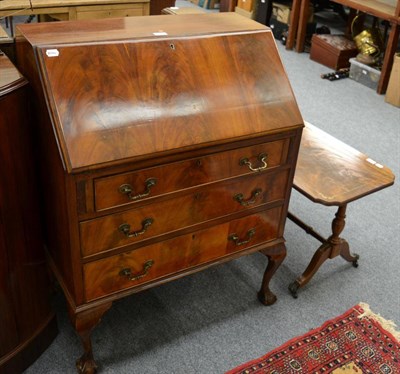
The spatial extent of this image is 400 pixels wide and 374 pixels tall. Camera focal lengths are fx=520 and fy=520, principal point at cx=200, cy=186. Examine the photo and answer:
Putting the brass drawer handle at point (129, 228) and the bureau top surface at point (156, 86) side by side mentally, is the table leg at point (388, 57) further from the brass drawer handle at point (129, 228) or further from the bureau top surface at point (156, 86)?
the brass drawer handle at point (129, 228)

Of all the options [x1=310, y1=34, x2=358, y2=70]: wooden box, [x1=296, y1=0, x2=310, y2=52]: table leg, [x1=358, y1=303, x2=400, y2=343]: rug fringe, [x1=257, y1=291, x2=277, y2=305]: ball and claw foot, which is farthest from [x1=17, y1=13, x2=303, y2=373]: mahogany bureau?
[x1=296, y1=0, x2=310, y2=52]: table leg

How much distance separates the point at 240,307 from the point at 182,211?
0.67m

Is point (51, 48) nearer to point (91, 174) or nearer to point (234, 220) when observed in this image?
point (91, 174)

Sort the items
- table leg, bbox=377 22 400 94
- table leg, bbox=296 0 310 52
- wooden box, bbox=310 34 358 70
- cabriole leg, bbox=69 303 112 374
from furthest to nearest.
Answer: table leg, bbox=296 0 310 52 < wooden box, bbox=310 34 358 70 < table leg, bbox=377 22 400 94 < cabriole leg, bbox=69 303 112 374

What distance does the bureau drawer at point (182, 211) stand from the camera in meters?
1.46

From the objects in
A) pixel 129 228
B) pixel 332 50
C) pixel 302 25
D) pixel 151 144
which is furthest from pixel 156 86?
pixel 302 25

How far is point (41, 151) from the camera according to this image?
1.52m

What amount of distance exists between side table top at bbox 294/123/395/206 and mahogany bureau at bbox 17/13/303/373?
0.26 m

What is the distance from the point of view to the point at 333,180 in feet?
6.76

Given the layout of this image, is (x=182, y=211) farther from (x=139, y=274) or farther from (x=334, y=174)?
(x=334, y=174)

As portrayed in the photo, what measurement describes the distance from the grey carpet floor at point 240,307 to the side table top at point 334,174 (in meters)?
0.46

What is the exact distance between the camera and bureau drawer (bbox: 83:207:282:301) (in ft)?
5.07

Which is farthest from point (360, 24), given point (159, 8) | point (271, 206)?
point (271, 206)

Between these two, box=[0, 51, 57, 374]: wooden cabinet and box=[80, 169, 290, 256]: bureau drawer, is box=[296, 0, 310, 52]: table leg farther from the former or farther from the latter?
box=[0, 51, 57, 374]: wooden cabinet
